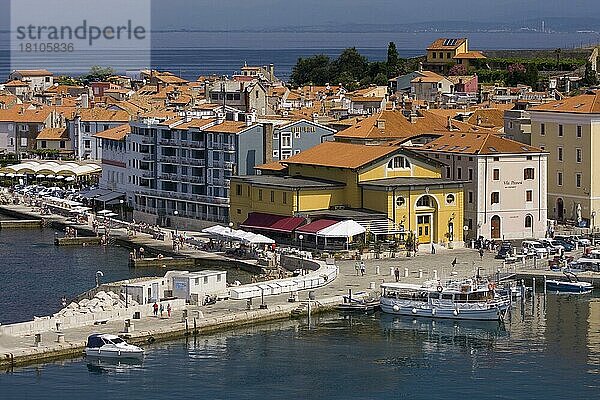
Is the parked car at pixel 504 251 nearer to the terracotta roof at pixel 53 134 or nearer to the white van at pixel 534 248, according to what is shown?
the white van at pixel 534 248

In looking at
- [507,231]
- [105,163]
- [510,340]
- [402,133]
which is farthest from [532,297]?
[105,163]

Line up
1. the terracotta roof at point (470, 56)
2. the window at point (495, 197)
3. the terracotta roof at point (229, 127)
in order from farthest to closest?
the terracotta roof at point (470, 56) < the terracotta roof at point (229, 127) < the window at point (495, 197)

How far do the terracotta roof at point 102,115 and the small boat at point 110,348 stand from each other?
114 ft

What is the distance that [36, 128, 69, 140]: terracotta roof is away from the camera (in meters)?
66.2

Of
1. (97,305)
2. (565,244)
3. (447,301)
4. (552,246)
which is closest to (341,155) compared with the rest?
(552,246)

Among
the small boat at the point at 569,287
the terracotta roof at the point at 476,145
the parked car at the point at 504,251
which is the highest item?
the terracotta roof at the point at 476,145

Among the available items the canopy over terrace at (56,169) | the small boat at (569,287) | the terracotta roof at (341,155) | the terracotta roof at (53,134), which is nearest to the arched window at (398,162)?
the terracotta roof at (341,155)

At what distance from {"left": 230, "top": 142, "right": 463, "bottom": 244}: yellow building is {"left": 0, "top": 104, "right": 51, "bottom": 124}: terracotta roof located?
2779 cm

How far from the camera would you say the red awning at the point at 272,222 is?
1582 inches

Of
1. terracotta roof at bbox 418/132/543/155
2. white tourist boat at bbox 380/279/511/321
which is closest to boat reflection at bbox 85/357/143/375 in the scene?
white tourist boat at bbox 380/279/511/321

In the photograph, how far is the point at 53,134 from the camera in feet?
218

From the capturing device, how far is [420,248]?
→ 1558 inches

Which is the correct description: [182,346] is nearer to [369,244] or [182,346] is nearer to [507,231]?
[369,244]

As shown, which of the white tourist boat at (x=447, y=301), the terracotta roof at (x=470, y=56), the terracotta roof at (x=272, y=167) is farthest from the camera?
the terracotta roof at (x=470, y=56)
